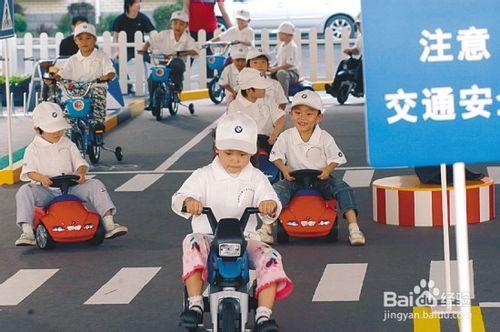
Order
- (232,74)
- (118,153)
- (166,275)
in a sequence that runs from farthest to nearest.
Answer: (232,74) → (118,153) → (166,275)

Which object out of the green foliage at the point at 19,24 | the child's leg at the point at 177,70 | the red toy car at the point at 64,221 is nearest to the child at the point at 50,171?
the red toy car at the point at 64,221

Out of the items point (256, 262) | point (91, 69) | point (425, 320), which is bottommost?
point (425, 320)

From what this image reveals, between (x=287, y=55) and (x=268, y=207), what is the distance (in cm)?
1664

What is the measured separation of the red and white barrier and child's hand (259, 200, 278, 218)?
14.6 ft

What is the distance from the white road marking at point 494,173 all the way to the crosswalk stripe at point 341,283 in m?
4.92

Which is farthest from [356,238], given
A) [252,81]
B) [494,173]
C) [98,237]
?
[494,173]

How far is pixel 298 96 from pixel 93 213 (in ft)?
6.64

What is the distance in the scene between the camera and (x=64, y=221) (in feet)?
42.4

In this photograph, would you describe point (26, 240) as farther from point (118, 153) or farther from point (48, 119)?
Result: point (118, 153)

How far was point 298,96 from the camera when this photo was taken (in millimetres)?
13375

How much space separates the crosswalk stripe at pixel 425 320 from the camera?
9.66m

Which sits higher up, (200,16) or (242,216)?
(200,16)

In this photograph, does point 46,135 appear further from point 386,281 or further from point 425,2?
point 425,2

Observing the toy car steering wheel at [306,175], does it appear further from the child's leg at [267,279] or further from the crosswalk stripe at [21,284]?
the child's leg at [267,279]
